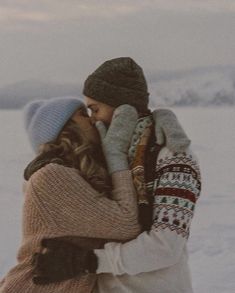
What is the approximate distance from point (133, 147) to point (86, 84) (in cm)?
28

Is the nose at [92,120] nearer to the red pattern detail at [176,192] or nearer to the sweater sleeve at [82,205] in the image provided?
the sweater sleeve at [82,205]

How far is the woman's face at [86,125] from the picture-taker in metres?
1.79

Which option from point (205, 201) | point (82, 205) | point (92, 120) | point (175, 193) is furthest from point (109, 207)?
point (205, 201)

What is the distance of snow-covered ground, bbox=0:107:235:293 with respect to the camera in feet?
14.9

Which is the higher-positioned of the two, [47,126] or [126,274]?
[47,126]

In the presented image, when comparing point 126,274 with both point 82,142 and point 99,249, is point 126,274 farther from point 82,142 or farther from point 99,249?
point 82,142

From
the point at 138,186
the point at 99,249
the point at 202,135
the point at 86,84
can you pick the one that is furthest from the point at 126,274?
the point at 202,135

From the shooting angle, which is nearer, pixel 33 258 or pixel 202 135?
pixel 33 258

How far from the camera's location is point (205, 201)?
7.15 metres

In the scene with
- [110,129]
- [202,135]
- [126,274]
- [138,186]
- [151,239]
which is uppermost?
[110,129]

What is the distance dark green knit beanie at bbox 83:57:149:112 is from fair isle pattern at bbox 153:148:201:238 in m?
0.24

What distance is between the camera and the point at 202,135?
1203 cm

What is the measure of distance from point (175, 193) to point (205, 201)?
5584mm

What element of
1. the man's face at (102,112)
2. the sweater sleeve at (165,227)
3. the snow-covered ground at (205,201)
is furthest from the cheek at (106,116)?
the snow-covered ground at (205,201)
